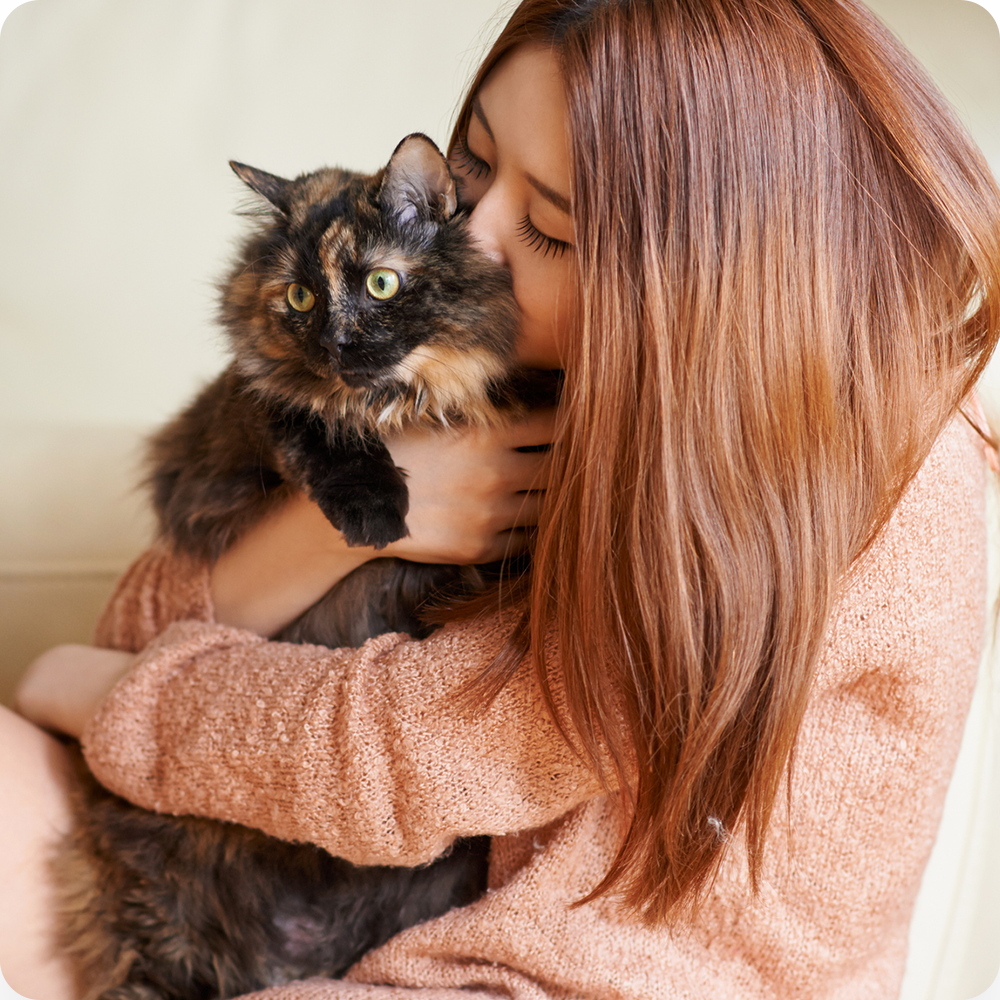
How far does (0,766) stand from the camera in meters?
1.15

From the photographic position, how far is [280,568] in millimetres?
1243

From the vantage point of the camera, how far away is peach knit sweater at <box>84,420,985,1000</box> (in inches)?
36.4

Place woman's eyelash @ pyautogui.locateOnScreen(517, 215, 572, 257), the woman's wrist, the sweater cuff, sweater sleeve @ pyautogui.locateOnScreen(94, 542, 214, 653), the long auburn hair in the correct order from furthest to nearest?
sweater sleeve @ pyautogui.locateOnScreen(94, 542, 214, 653)
the woman's wrist
the sweater cuff
woman's eyelash @ pyautogui.locateOnScreen(517, 215, 572, 257)
the long auburn hair

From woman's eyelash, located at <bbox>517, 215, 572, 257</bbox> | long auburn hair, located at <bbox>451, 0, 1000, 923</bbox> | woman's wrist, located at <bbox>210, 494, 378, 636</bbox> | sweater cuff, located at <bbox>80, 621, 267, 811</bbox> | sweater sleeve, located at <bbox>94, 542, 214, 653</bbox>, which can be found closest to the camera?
long auburn hair, located at <bbox>451, 0, 1000, 923</bbox>

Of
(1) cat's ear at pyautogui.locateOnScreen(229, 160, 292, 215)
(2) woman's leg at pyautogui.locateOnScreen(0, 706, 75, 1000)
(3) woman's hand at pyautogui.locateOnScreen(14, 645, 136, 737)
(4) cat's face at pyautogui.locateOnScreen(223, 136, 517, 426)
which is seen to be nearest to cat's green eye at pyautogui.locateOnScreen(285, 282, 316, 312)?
(4) cat's face at pyautogui.locateOnScreen(223, 136, 517, 426)

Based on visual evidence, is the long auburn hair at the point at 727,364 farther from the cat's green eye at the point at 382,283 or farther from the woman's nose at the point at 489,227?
the cat's green eye at the point at 382,283

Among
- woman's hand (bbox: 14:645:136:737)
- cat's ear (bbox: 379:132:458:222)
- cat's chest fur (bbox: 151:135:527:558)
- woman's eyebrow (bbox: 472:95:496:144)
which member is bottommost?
woman's hand (bbox: 14:645:136:737)

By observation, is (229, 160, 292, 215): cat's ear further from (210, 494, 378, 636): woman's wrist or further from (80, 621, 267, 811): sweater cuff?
(80, 621, 267, 811): sweater cuff

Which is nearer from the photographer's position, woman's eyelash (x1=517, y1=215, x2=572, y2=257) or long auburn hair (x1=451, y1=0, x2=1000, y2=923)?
long auburn hair (x1=451, y1=0, x2=1000, y2=923)

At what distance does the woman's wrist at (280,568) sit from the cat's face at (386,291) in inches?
7.8

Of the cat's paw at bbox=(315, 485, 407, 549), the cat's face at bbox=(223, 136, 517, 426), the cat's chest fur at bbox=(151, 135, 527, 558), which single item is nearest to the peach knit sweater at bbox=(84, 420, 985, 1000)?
the cat's paw at bbox=(315, 485, 407, 549)

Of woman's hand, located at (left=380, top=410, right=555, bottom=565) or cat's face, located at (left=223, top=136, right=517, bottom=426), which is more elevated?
cat's face, located at (left=223, top=136, right=517, bottom=426)

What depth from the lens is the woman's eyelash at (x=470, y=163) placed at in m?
1.08

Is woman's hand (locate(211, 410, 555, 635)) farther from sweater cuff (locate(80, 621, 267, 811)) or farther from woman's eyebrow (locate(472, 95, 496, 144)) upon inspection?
woman's eyebrow (locate(472, 95, 496, 144))
